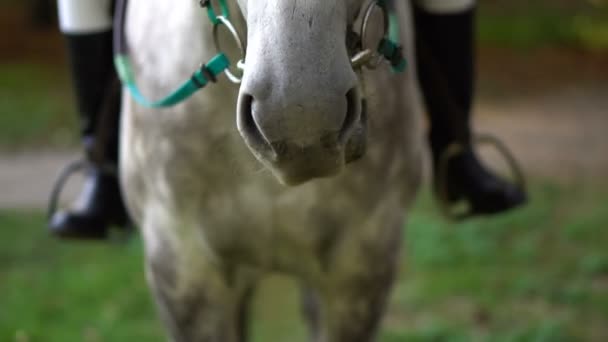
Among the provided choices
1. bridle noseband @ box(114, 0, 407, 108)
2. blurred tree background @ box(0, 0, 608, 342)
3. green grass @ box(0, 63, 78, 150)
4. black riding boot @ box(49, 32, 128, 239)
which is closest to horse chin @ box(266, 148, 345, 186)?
bridle noseband @ box(114, 0, 407, 108)

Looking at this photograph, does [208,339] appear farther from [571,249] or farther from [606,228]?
[606,228]

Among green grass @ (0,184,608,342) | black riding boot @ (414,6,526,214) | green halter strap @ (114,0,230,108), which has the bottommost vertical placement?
green grass @ (0,184,608,342)

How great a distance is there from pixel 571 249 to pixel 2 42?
594 cm

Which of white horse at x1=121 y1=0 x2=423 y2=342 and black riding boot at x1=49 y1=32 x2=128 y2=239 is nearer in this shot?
white horse at x1=121 y1=0 x2=423 y2=342

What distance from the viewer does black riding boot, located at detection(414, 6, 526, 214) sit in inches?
86.0

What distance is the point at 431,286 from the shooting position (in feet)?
12.7

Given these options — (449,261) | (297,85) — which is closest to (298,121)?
(297,85)

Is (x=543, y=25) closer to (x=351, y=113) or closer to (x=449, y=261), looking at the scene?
(x=449, y=261)

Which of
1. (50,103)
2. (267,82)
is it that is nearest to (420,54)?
(267,82)

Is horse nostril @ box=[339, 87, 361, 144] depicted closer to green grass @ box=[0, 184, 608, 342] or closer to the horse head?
the horse head

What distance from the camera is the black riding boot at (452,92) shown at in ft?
7.17

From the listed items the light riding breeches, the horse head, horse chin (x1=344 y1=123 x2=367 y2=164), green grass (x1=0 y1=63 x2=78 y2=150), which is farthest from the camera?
green grass (x1=0 y1=63 x2=78 y2=150)

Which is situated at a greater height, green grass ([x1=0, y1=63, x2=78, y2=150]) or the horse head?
the horse head

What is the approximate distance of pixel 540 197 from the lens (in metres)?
4.90
